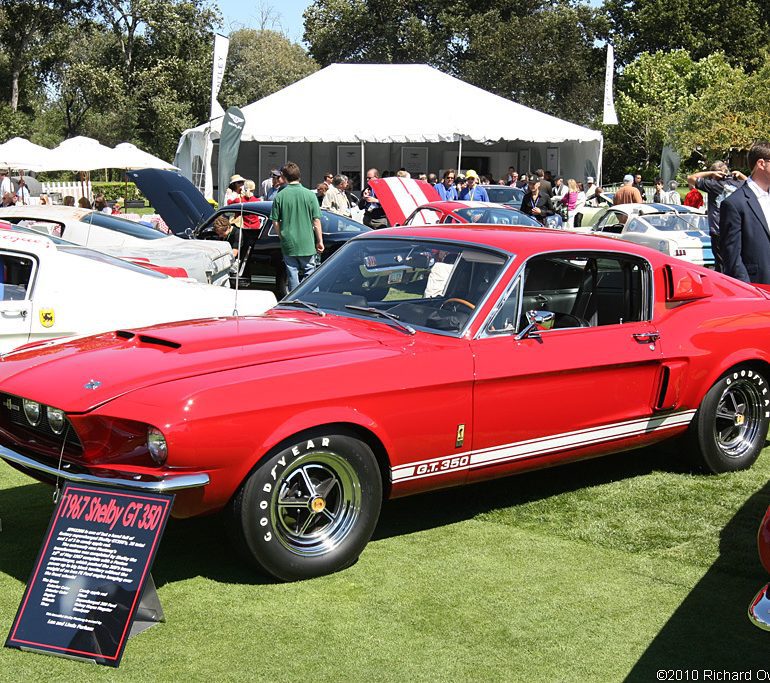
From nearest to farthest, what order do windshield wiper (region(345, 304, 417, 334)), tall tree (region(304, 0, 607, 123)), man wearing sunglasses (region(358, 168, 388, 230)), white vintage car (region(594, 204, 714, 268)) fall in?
windshield wiper (region(345, 304, 417, 334))
white vintage car (region(594, 204, 714, 268))
man wearing sunglasses (region(358, 168, 388, 230))
tall tree (region(304, 0, 607, 123))

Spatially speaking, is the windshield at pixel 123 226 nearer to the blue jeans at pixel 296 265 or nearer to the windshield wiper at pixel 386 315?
the blue jeans at pixel 296 265

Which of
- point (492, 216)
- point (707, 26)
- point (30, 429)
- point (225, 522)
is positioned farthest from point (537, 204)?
point (707, 26)

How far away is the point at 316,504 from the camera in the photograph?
4414mm

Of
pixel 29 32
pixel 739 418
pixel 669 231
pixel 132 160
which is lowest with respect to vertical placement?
pixel 739 418

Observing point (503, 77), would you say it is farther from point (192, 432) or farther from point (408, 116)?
point (192, 432)

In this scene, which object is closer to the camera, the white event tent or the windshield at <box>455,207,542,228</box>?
the windshield at <box>455,207,542,228</box>

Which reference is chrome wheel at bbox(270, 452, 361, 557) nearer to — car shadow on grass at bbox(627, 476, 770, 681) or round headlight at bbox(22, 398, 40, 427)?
round headlight at bbox(22, 398, 40, 427)

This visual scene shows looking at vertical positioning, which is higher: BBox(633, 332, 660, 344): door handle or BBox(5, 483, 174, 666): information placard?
Answer: BBox(633, 332, 660, 344): door handle

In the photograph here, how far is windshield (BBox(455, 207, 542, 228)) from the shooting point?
53.1 ft

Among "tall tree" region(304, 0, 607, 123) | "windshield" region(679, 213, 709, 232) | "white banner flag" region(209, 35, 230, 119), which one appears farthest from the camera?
"tall tree" region(304, 0, 607, 123)

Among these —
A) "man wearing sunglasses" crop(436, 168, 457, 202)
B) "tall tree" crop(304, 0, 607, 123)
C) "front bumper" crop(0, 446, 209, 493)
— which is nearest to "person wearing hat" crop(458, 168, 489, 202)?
"man wearing sunglasses" crop(436, 168, 457, 202)

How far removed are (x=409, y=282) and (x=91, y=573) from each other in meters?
2.37

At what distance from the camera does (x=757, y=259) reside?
7.31 m

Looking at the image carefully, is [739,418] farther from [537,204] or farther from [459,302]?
[537,204]
